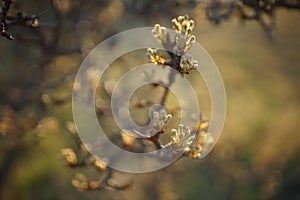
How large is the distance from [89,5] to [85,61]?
484 millimetres

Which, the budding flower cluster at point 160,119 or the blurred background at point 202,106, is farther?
the blurred background at point 202,106

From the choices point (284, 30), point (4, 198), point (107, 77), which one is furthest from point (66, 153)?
point (284, 30)

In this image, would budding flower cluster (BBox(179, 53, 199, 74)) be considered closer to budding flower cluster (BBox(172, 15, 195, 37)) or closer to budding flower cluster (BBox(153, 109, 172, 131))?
budding flower cluster (BBox(172, 15, 195, 37))

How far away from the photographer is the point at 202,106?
4691 mm

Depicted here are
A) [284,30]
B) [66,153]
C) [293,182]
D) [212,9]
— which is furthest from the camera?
[284,30]

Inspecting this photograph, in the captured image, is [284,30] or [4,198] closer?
[4,198]

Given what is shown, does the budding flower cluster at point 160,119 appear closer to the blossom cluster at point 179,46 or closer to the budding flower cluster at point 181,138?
the budding flower cluster at point 181,138

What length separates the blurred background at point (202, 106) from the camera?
322 centimetres

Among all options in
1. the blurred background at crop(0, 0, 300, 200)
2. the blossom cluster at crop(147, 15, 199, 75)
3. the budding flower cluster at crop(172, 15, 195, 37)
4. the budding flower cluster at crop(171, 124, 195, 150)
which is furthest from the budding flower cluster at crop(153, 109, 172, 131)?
the blurred background at crop(0, 0, 300, 200)

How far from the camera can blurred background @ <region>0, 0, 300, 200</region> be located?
3219 mm

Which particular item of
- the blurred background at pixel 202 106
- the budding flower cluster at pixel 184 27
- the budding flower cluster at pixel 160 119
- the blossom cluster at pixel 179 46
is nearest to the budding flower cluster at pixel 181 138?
the budding flower cluster at pixel 160 119

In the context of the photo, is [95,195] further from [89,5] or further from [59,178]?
[89,5]

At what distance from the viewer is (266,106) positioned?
5.38 meters

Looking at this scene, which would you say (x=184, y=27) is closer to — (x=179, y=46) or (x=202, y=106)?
(x=179, y=46)
